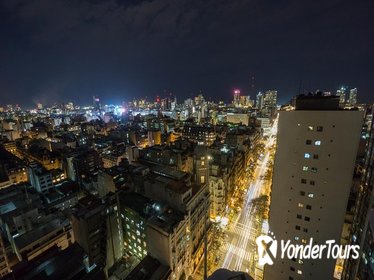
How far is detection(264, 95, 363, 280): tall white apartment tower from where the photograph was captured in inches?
568

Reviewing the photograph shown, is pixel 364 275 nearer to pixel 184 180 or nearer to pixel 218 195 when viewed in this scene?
pixel 184 180

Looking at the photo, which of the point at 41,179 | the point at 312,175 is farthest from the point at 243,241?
the point at 41,179

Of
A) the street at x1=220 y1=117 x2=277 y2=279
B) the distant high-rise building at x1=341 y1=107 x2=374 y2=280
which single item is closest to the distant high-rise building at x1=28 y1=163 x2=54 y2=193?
the street at x1=220 y1=117 x2=277 y2=279

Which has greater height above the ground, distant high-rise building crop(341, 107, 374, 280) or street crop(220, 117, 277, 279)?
distant high-rise building crop(341, 107, 374, 280)

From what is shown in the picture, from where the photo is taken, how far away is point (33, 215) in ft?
96.6

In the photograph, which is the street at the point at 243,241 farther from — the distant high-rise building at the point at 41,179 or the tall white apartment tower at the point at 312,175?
the distant high-rise building at the point at 41,179

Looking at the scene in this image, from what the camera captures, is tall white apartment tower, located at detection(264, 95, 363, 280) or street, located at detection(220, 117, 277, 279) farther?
street, located at detection(220, 117, 277, 279)

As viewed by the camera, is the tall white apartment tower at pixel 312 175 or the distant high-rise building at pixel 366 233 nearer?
the distant high-rise building at pixel 366 233

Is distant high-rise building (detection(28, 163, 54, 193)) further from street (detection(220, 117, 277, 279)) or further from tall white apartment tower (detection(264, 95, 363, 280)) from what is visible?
tall white apartment tower (detection(264, 95, 363, 280))

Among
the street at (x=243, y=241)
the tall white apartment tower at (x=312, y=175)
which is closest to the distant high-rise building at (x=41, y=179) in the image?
the street at (x=243, y=241)

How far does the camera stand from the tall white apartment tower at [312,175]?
14.4 m

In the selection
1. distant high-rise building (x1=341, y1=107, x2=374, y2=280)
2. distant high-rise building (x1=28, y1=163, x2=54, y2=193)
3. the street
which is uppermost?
distant high-rise building (x1=341, y1=107, x2=374, y2=280)

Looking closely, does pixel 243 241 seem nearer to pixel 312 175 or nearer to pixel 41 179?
pixel 312 175

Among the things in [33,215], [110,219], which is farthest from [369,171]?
[33,215]
